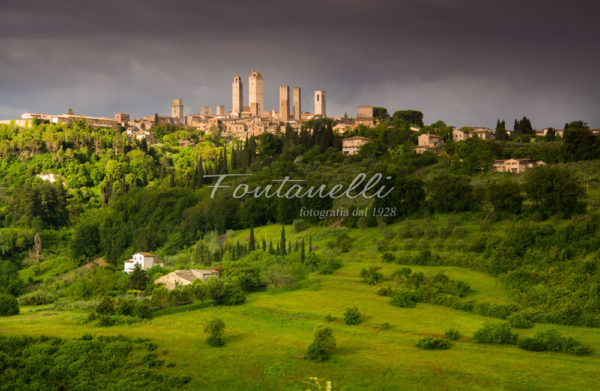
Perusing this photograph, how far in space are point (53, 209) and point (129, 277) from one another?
3517 centimetres

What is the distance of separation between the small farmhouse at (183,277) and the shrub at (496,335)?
73.5ft

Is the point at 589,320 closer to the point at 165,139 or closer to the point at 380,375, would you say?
the point at 380,375

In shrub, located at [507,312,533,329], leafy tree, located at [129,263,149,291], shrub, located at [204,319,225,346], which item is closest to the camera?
shrub, located at [204,319,225,346]

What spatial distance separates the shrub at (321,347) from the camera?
29.9 meters

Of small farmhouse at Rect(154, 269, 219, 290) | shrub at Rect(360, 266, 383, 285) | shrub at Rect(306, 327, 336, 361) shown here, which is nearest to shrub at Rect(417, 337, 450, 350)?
shrub at Rect(306, 327, 336, 361)

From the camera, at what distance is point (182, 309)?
41.7m

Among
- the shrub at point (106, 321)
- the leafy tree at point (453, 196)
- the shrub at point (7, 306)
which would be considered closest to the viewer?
the shrub at point (106, 321)

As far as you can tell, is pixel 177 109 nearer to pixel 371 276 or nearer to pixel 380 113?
pixel 380 113

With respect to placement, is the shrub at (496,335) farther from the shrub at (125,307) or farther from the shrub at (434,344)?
the shrub at (125,307)

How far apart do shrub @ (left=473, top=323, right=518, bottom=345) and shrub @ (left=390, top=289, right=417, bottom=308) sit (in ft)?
23.5

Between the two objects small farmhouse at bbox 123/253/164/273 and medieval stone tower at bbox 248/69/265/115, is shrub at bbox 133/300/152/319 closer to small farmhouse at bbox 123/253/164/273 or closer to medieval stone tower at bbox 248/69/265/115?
small farmhouse at bbox 123/253/164/273

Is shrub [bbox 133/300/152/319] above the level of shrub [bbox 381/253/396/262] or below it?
below

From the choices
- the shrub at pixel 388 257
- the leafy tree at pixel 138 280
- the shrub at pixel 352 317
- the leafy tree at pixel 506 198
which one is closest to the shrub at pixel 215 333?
the shrub at pixel 352 317

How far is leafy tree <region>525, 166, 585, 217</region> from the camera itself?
45812 millimetres
